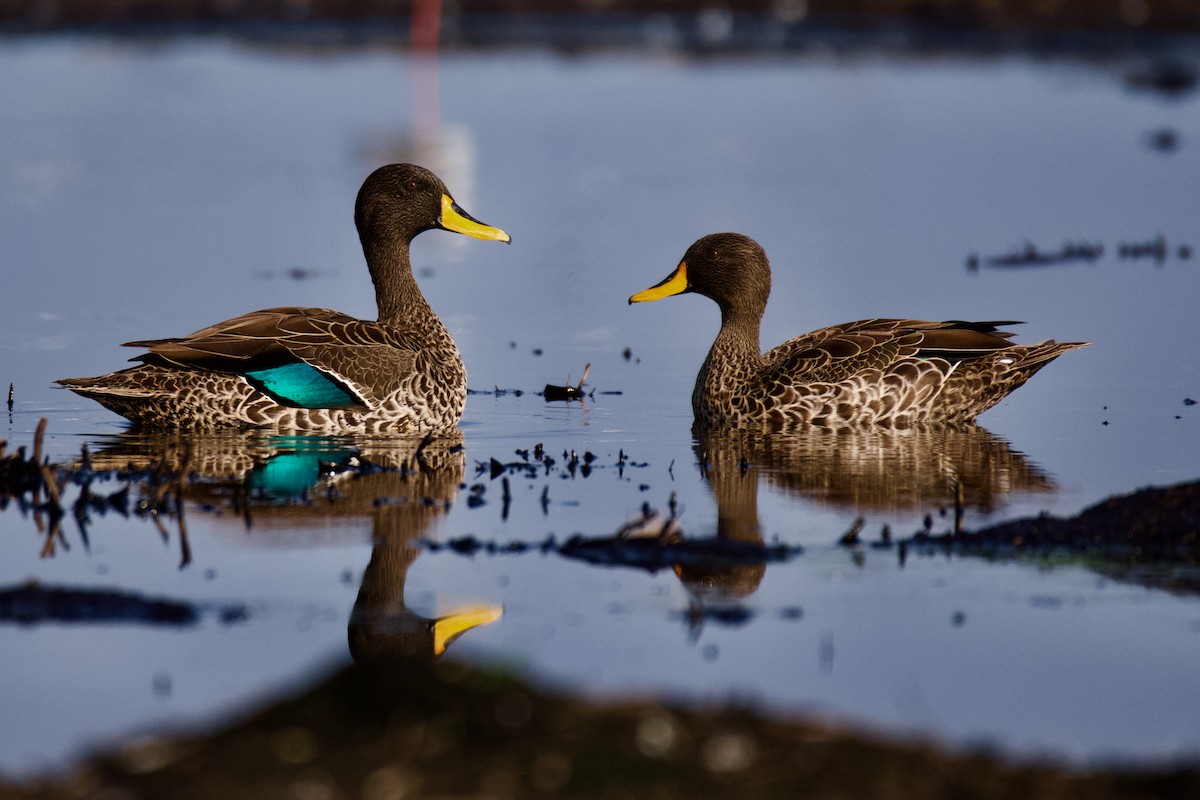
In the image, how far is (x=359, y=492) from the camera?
9.52m

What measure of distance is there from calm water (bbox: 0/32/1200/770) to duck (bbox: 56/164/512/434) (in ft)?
1.37

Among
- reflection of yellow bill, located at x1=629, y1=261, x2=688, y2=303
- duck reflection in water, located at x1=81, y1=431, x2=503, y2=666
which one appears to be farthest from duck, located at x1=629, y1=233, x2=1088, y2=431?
duck reflection in water, located at x1=81, y1=431, x2=503, y2=666

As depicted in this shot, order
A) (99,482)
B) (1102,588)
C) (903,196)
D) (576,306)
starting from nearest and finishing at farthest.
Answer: (1102,588)
(99,482)
(576,306)
(903,196)

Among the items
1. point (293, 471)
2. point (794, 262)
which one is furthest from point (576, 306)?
point (293, 471)

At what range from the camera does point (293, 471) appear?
10.1 m

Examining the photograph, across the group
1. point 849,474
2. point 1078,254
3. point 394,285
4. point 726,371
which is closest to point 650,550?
point 849,474

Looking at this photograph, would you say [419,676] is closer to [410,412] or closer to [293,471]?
[293,471]

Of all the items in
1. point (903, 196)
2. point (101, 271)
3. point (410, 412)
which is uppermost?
point (903, 196)

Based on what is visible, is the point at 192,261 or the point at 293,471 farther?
the point at 192,261

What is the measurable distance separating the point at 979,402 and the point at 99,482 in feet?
18.0

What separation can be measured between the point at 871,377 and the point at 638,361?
247 cm

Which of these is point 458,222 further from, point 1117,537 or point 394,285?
point 1117,537

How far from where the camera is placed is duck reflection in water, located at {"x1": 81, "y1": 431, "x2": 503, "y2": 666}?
284 inches

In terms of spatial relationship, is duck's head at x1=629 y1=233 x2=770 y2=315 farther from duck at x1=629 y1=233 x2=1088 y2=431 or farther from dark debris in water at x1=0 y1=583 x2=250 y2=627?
dark debris in water at x1=0 y1=583 x2=250 y2=627
